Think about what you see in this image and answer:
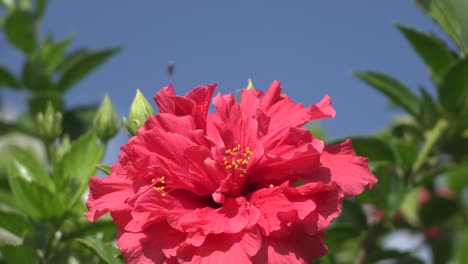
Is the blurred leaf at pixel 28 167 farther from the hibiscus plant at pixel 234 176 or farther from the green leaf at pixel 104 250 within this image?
the green leaf at pixel 104 250

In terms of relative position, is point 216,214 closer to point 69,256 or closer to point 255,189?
point 255,189

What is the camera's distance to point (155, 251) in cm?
149

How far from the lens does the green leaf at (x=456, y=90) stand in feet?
7.59

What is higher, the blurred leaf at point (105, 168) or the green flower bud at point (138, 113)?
the green flower bud at point (138, 113)

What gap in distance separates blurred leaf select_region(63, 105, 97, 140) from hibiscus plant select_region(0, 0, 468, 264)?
86 cm

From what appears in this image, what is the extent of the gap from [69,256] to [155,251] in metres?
0.73

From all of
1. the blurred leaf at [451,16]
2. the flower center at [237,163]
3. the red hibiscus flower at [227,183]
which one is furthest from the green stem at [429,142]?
the flower center at [237,163]

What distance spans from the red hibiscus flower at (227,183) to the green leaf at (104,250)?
17 cm

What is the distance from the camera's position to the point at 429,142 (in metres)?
2.42

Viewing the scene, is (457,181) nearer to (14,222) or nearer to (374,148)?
(374,148)

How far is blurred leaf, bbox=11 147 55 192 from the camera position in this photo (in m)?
2.16

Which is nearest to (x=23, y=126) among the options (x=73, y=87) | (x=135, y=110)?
(x=73, y=87)

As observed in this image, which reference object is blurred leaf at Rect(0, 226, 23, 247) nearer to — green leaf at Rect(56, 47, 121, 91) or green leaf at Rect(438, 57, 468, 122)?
green leaf at Rect(56, 47, 121, 91)

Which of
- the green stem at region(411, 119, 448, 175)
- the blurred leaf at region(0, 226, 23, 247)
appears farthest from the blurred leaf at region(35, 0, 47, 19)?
the green stem at region(411, 119, 448, 175)
